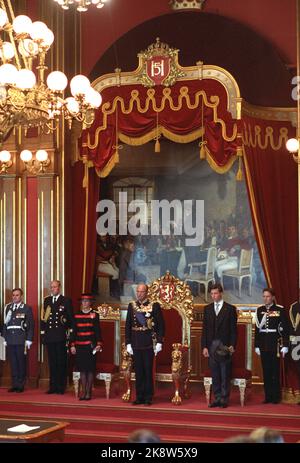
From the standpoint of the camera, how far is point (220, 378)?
9.75m

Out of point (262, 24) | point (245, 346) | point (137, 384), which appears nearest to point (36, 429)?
point (137, 384)

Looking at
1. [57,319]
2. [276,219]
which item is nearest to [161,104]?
[276,219]

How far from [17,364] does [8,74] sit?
5.20 metres

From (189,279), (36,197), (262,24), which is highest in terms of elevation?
(262,24)

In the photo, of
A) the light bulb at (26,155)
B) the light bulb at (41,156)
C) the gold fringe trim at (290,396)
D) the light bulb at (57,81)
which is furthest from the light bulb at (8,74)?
the gold fringe trim at (290,396)

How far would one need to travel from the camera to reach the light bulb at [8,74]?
6.70 meters

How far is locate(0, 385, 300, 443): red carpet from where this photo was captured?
29.9ft

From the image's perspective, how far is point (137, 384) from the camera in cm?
995

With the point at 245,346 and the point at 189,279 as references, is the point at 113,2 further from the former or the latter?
the point at 245,346

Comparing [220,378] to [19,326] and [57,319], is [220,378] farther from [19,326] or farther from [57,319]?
[19,326]

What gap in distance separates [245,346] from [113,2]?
5.05m

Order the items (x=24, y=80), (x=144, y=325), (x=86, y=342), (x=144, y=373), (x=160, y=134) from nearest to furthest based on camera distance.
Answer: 1. (x=24, y=80)
2. (x=144, y=373)
3. (x=144, y=325)
4. (x=86, y=342)
5. (x=160, y=134)

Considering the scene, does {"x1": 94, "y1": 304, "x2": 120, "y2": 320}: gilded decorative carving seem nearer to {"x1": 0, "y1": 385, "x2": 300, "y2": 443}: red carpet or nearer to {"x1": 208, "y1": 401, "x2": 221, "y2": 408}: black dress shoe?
{"x1": 0, "y1": 385, "x2": 300, "y2": 443}: red carpet

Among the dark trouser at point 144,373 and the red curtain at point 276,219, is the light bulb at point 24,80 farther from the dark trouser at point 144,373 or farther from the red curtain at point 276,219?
the dark trouser at point 144,373
